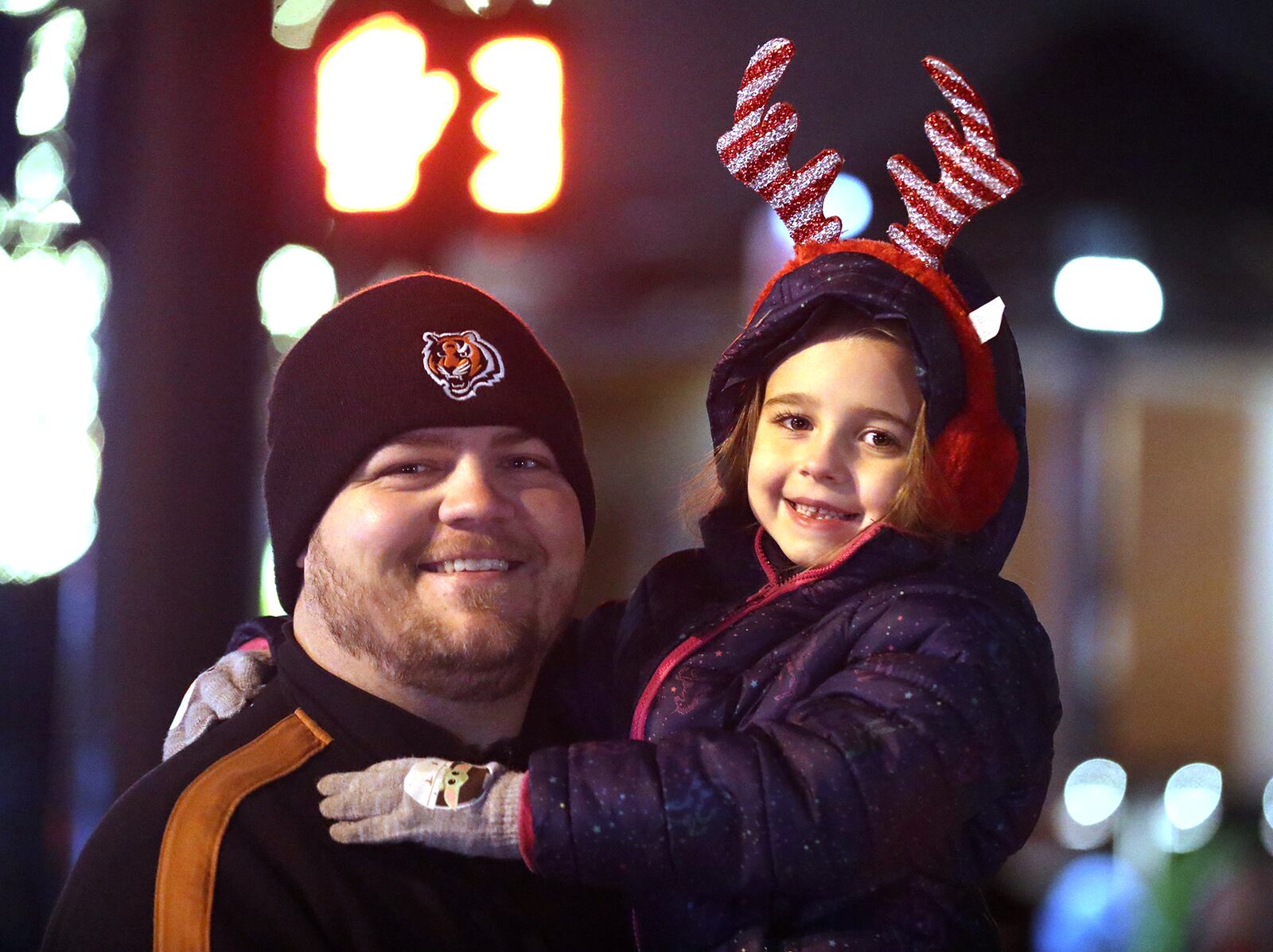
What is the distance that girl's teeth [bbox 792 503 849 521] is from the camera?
176cm

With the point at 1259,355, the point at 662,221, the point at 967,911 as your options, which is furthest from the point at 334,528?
the point at 1259,355

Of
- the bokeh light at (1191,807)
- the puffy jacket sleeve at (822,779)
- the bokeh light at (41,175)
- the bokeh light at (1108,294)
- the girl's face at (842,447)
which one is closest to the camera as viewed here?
the puffy jacket sleeve at (822,779)

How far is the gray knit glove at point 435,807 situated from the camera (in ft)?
4.58

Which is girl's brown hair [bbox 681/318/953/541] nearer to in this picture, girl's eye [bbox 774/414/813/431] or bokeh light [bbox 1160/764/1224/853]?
girl's eye [bbox 774/414/813/431]

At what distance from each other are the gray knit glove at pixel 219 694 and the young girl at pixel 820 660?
0.38 metres

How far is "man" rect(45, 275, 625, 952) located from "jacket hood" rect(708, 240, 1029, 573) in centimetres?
36

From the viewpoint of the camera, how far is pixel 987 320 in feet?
5.78

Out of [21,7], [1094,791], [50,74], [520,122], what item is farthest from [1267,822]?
[21,7]

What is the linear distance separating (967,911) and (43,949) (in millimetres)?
1165

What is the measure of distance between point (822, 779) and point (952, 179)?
89cm

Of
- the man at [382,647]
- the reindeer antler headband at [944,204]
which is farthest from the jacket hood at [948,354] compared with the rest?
the man at [382,647]

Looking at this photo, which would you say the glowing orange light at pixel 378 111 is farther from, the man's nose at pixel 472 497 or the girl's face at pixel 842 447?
the girl's face at pixel 842 447

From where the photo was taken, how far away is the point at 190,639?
3156 millimetres

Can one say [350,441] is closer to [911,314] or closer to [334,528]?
[334,528]
